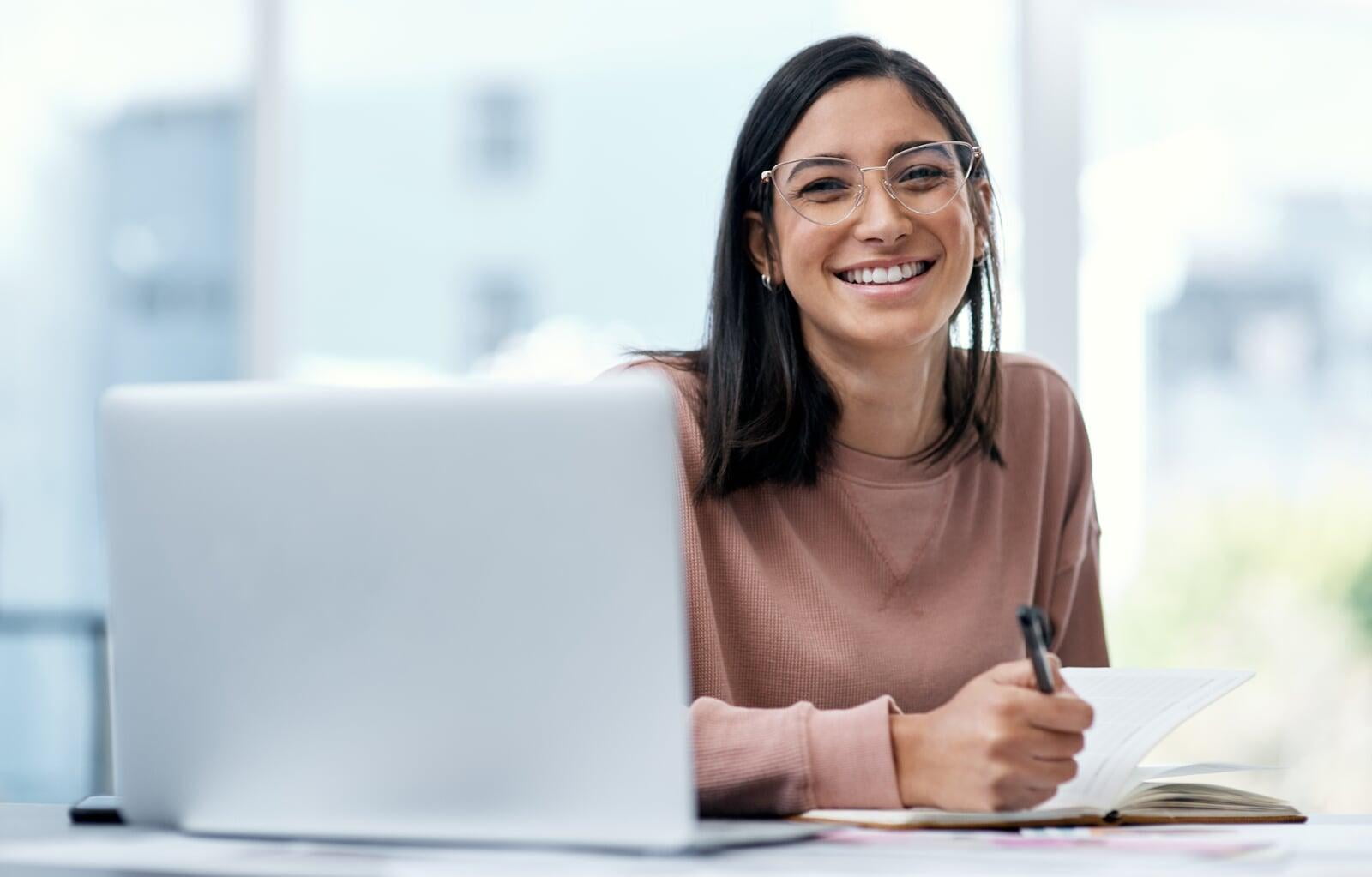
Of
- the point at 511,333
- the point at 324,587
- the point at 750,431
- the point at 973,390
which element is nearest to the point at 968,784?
the point at 324,587

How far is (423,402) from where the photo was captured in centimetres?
88

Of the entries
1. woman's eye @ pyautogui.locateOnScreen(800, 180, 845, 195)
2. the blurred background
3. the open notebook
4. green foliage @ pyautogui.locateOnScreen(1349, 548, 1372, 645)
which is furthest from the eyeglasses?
green foliage @ pyautogui.locateOnScreen(1349, 548, 1372, 645)

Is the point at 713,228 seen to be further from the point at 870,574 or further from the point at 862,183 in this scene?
the point at 870,574

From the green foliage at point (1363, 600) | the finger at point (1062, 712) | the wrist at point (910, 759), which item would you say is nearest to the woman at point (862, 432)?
the wrist at point (910, 759)

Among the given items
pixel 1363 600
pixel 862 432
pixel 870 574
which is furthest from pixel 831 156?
pixel 1363 600

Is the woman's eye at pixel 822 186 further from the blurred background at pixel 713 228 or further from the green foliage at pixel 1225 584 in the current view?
the green foliage at pixel 1225 584

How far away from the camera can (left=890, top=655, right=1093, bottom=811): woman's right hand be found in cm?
104

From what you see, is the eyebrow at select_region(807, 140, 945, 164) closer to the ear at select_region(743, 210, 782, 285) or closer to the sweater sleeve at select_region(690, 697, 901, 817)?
the ear at select_region(743, 210, 782, 285)

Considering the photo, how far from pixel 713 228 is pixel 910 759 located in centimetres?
224

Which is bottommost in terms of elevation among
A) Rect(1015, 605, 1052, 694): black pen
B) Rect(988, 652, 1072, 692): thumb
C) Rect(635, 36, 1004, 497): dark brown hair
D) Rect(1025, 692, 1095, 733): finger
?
Rect(1025, 692, 1095, 733): finger

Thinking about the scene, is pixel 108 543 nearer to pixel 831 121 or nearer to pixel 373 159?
pixel 831 121

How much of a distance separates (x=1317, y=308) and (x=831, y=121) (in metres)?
2.15

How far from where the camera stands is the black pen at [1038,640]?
986mm

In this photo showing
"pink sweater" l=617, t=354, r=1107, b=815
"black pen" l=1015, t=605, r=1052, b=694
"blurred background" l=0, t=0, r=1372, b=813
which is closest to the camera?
"black pen" l=1015, t=605, r=1052, b=694
